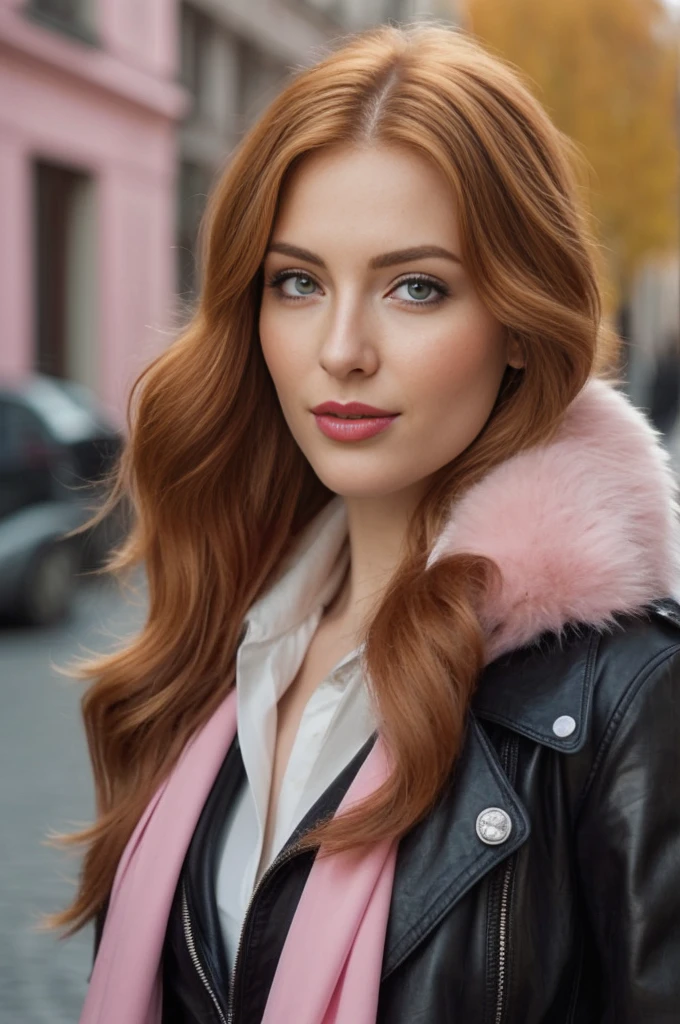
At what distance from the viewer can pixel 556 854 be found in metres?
1.65

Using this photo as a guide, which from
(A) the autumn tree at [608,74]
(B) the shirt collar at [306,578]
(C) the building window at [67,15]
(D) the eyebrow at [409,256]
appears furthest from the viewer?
(A) the autumn tree at [608,74]

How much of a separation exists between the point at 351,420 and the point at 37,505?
791cm

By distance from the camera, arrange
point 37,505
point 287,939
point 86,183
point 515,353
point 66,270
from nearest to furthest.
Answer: point 287,939 < point 515,353 < point 37,505 < point 66,270 < point 86,183

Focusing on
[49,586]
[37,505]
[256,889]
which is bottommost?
[49,586]

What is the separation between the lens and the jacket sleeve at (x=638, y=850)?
1.57 meters

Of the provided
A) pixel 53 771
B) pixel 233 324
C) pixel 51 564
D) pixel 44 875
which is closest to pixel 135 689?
pixel 233 324

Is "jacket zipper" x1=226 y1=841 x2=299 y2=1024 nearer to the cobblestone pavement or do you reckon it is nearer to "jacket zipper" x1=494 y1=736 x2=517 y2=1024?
"jacket zipper" x1=494 y1=736 x2=517 y2=1024

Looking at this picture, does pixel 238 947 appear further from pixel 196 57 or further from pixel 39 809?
pixel 196 57

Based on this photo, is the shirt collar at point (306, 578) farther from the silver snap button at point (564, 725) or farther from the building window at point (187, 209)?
the building window at point (187, 209)

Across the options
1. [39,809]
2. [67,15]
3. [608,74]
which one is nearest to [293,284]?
[39,809]

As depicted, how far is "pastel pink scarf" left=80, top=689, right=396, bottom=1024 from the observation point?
1700 mm

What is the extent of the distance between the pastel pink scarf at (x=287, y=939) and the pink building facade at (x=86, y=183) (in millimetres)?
13775

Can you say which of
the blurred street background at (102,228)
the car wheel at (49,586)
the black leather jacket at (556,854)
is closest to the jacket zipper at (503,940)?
the black leather jacket at (556,854)

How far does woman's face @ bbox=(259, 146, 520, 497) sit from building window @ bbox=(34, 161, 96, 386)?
1608 cm
